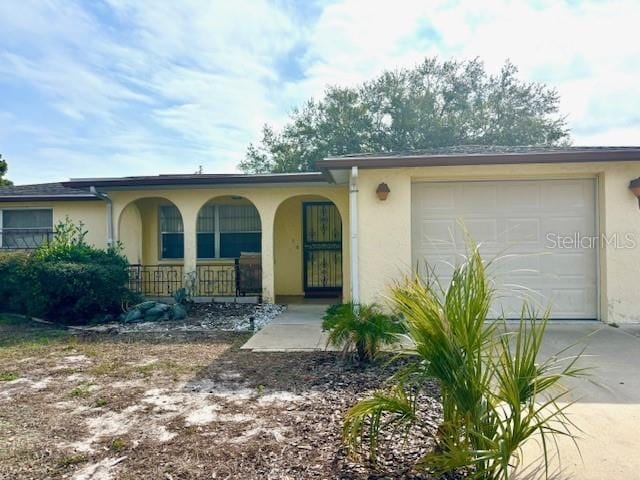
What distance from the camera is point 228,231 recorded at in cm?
1109

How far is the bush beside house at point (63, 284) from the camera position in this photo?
25.7ft

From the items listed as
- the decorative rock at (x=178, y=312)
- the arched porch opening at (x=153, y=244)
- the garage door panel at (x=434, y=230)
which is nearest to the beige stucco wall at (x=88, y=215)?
the arched porch opening at (x=153, y=244)

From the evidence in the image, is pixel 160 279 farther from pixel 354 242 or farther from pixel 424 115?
pixel 424 115

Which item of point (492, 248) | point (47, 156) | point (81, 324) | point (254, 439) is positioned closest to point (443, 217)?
point (492, 248)

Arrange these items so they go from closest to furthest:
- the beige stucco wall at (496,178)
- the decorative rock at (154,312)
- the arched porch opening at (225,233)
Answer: the beige stucco wall at (496,178), the decorative rock at (154,312), the arched porch opening at (225,233)

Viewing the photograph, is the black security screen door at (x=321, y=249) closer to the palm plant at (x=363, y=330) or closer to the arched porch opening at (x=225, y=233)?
the arched porch opening at (x=225, y=233)

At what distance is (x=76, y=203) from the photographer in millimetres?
10633

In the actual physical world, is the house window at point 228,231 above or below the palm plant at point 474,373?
above

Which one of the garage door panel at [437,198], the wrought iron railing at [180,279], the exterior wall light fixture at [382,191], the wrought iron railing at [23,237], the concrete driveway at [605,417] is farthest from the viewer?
the wrought iron railing at [23,237]

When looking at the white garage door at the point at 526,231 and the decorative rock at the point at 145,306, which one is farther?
the decorative rock at the point at 145,306

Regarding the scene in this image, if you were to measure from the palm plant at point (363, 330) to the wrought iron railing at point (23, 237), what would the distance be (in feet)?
32.0

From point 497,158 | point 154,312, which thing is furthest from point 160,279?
point 497,158

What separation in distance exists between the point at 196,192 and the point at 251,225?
1.90 meters

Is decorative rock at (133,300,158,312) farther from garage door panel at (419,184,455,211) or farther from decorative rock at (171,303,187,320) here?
garage door panel at (419,184,455,211)
